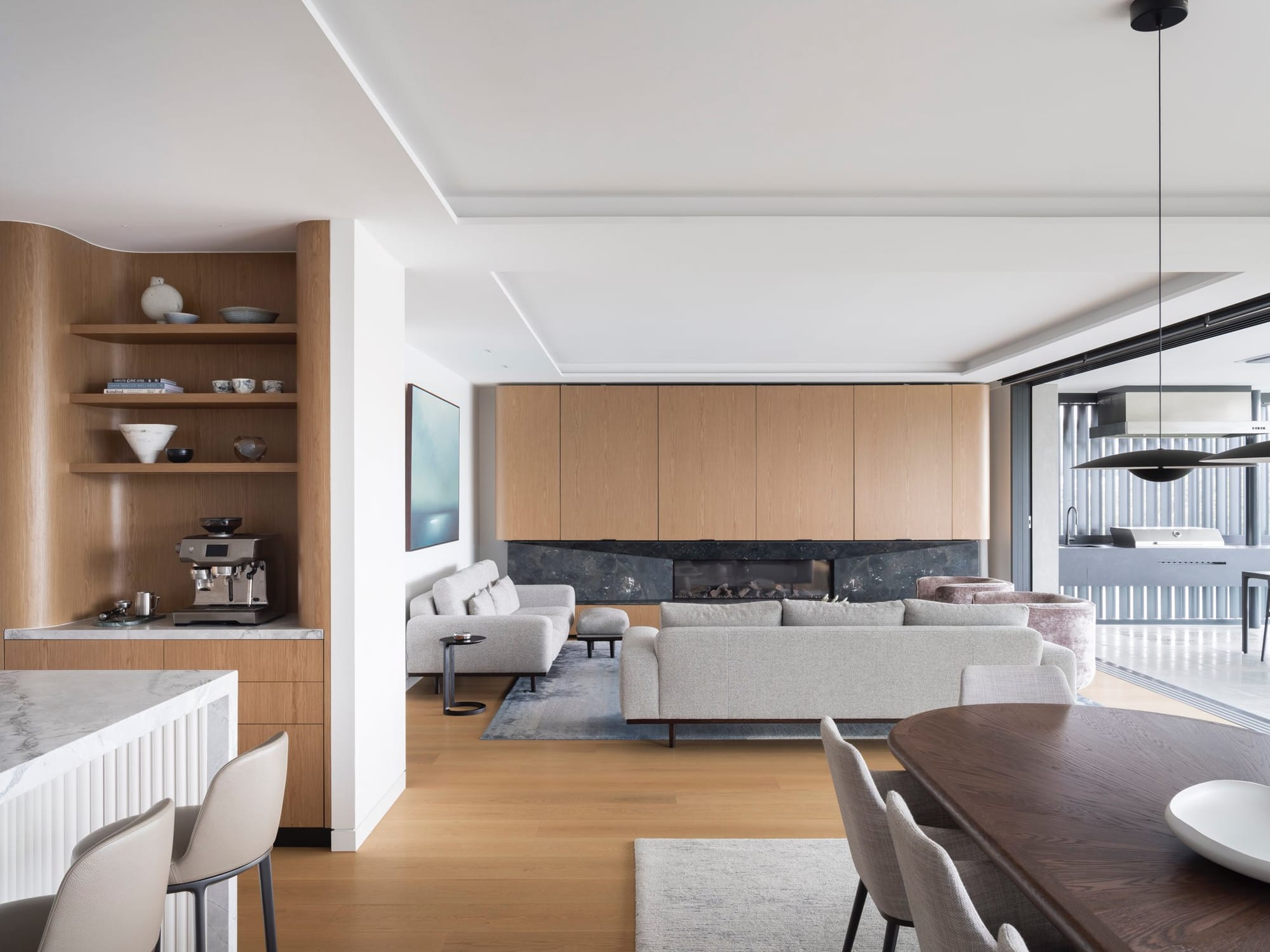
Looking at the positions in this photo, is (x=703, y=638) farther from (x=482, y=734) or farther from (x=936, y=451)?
(x=936, y=451)

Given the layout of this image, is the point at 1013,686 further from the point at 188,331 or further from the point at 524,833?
the point at 188,331

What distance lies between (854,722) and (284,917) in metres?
3.09

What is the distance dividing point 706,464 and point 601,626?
1.98 metres

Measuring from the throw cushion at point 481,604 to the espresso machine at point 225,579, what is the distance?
2.59 m

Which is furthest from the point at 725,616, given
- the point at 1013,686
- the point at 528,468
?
the point at 528,468

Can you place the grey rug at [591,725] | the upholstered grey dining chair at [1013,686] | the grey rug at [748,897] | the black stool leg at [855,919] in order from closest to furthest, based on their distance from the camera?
the black stool leg at [855,919] → the grey rug at [748,897] → the upholstered grey dining chair at [1013,686] → the grey rug at [591,725]

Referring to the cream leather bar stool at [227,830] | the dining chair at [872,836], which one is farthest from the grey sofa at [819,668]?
the cream leather bar stool at [227,830]

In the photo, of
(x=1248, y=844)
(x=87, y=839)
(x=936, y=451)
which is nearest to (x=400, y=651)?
(x=87, y=839)

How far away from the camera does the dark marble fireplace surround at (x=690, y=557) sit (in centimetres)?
803

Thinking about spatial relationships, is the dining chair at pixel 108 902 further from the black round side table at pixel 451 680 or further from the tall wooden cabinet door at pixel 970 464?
the tall wooden cabinet door at pixel 970 464

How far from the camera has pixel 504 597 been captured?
6.70 meters

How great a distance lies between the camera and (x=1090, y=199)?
3238mm

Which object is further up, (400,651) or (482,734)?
(400,651)

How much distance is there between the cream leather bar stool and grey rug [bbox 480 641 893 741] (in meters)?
2.84
